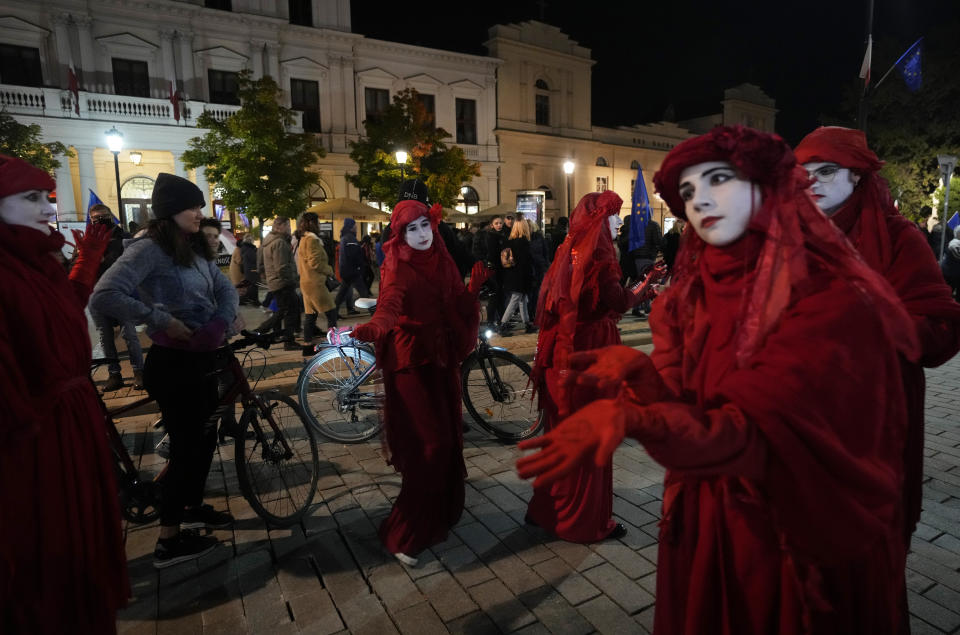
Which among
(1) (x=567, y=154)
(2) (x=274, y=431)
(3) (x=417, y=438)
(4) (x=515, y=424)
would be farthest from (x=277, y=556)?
(1) (x=567, y=154)

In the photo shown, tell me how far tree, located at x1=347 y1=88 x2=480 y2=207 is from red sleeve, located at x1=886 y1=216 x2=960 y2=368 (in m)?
21.2

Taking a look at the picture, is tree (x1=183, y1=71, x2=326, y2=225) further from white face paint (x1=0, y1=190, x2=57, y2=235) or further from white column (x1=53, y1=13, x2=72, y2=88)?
white face paint (x1=0, y1=190, x2=57, y2=235)

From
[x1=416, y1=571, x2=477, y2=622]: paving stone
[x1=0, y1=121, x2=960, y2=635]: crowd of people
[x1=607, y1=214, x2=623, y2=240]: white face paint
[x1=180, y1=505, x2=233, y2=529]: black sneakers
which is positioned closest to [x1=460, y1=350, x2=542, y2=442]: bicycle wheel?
[x1=0, y1=121, x2=960, y2=635]: crowd of people

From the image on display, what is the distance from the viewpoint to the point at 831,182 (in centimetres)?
267

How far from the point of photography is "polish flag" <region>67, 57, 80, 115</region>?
19.6 meters

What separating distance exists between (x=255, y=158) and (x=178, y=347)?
16913mm

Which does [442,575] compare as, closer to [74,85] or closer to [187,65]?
[74,85]

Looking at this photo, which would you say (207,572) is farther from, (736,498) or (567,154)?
(567,154)

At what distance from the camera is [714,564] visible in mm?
1573

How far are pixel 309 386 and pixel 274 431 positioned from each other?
2.01 metres

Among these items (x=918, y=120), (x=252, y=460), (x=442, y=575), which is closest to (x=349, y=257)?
(x=252, y=460)

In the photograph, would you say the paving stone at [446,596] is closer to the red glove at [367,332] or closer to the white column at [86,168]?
the red glove at [367,332]

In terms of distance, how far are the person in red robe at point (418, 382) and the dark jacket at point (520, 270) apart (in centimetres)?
644

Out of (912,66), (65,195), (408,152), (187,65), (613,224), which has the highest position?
(187,65)
